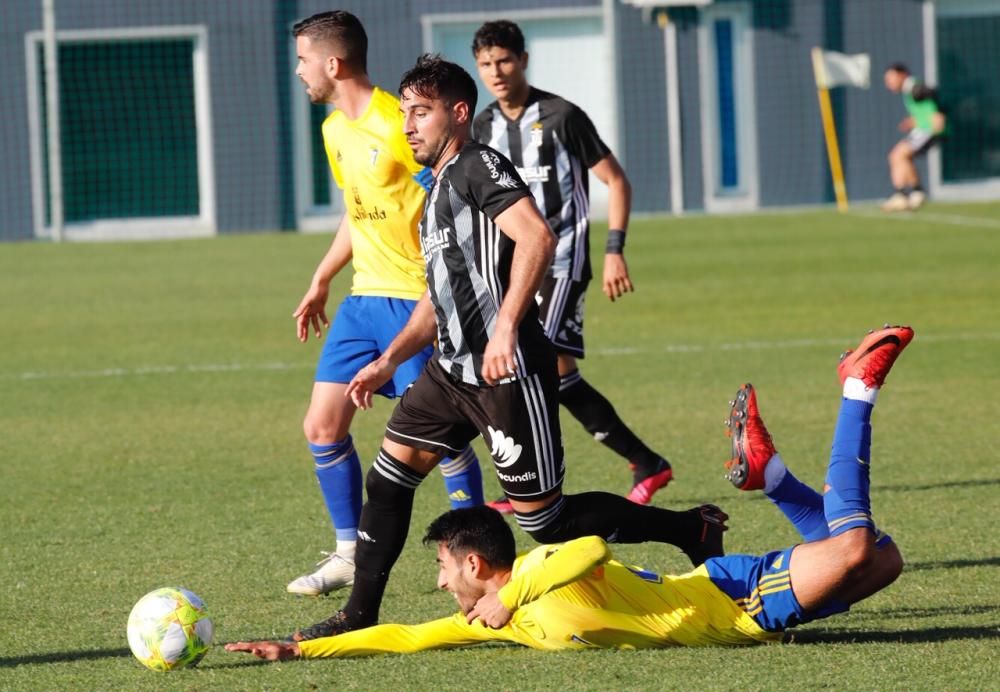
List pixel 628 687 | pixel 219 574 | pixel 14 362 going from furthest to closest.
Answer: pixel 14 362
pixel 219 574
pixel 628 687

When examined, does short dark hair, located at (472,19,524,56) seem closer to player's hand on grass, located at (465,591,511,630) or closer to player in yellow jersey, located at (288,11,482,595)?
player in yellow jersey, located at (288,11,482,595)

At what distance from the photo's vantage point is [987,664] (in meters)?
4.63

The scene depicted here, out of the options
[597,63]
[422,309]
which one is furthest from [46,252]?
[422,309]

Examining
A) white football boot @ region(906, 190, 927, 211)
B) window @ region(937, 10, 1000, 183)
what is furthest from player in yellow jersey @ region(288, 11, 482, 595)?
window @ region(937, 10, 1000, 183)

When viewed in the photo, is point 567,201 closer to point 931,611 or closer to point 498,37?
point 498,37

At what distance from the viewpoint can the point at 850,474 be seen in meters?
4.91

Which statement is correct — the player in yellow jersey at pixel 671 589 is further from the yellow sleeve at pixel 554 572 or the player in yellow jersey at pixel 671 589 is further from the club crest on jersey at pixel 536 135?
the club crest on jersey at pixel 536 135

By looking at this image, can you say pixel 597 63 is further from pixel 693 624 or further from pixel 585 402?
pixel 693 624

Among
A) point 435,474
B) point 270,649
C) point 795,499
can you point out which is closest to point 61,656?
point 270,649

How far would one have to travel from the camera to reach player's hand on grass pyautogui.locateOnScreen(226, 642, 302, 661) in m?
4.75

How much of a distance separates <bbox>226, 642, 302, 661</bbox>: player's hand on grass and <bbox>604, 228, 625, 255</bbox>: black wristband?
3165 millimetres

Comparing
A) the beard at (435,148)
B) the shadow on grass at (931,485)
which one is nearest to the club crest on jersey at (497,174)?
the beard at (435,148)

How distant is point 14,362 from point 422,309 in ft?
27.8

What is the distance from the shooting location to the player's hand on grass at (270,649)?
187 inches
